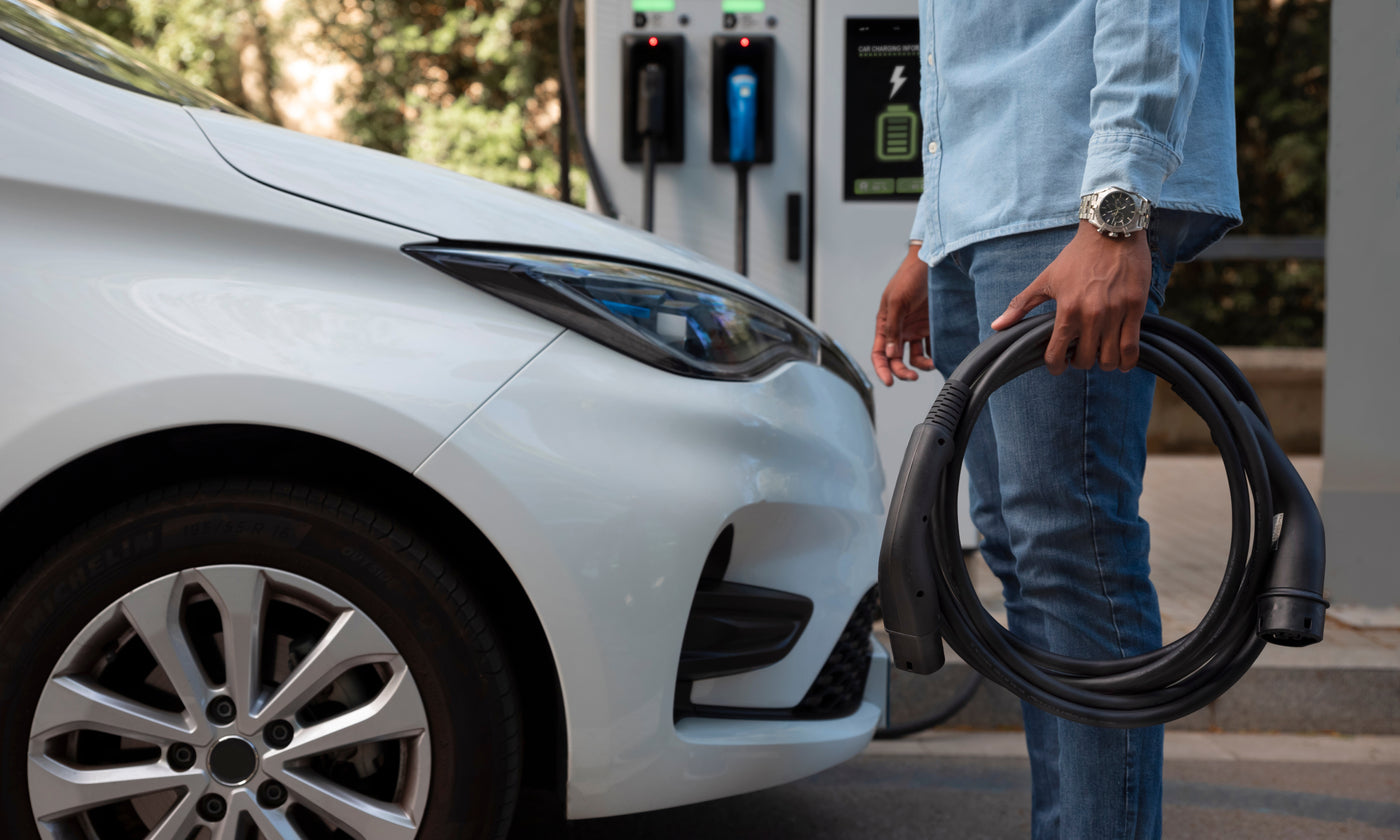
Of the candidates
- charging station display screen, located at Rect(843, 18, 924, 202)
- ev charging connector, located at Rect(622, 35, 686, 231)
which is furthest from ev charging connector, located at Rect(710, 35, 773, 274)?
charging station display screen, located at Rect(843, 18, 924, 202)

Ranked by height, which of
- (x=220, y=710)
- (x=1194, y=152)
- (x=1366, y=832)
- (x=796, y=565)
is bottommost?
(x=1366, y=832)

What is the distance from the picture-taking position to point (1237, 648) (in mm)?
1403

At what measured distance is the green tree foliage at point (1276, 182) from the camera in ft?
27.2

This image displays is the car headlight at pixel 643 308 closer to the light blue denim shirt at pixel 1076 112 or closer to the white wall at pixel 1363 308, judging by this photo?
the light blue denim shirt at pixel 1076 112

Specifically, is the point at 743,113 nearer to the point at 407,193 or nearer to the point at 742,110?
the point at 742,110

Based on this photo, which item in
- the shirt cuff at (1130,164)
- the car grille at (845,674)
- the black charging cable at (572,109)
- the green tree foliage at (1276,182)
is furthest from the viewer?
the green tree foliage at (1276,182)

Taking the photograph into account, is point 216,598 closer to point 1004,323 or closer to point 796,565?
point 796,565

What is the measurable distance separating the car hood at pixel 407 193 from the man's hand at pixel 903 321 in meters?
0.33

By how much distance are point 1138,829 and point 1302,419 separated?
707cm

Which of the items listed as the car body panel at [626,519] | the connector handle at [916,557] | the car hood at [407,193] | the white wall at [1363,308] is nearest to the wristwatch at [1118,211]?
the connector handle at [916,557]

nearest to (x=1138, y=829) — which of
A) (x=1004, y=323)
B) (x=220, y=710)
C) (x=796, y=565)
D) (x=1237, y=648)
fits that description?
(x=1237, y=648)

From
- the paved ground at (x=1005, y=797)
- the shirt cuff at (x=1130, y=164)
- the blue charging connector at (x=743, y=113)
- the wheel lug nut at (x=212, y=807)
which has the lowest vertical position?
the paved ground at (x=1005, y=797)

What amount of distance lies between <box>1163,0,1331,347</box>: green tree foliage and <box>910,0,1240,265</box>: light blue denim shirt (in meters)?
7.35

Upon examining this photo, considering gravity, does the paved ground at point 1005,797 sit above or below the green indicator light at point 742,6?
below
